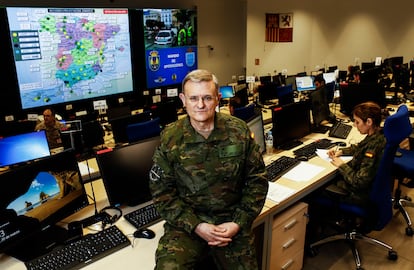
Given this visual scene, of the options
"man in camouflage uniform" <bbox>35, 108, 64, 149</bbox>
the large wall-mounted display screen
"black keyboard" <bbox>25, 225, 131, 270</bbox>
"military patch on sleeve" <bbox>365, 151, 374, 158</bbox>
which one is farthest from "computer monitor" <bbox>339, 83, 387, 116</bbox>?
the large wall-mounted display screen

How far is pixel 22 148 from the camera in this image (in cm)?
325

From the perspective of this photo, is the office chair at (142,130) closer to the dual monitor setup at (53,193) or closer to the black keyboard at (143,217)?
the dual monitor setup at (53,193)

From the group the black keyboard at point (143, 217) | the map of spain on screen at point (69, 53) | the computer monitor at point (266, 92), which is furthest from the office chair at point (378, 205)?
the map of spain on screen at point (69, 53)

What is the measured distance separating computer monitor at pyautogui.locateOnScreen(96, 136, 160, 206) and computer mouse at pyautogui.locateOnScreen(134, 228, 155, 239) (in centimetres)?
29

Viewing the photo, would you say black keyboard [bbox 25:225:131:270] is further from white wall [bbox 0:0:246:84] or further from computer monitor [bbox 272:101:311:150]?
white wall [bbox 0:0:246:84]

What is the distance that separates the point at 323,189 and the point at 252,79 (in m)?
3.72

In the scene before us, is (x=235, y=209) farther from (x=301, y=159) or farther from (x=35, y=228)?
(x=301, y=159)

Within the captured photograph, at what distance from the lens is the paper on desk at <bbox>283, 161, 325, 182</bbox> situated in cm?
268

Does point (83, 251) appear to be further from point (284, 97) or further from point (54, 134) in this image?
point (284, 97)

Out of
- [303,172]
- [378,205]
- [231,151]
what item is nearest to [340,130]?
[303,172]

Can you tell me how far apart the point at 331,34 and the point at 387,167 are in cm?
780

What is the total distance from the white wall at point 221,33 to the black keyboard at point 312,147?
4756 mm

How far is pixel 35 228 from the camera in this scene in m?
1.81

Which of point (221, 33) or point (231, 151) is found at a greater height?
point (221, 33)
